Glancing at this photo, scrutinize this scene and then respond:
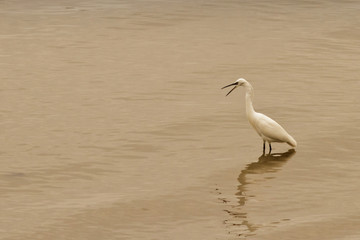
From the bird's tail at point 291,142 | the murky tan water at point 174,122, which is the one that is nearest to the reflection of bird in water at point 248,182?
the murky tan water at point 174,122

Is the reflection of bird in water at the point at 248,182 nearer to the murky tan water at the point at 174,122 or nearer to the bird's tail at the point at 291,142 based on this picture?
the murky tan water at the point at 174,122

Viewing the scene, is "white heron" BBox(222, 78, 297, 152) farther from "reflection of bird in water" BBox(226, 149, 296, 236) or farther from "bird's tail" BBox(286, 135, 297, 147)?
"reflection of bird in water" BBox(226, 149, 296, 236)

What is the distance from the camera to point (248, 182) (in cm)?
1953

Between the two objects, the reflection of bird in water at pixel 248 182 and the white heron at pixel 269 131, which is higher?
the white heron at pixel 269 131

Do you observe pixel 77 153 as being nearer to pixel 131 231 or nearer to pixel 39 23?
pixel 131 231

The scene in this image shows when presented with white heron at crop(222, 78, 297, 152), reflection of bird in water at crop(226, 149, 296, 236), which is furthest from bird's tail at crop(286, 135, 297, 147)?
reflection of bird in water at crop(226, 149, 296, 236)

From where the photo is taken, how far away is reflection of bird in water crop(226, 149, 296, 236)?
16750 millimetres

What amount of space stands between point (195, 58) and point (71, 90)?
5.07m

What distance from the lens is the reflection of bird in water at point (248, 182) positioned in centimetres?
1675

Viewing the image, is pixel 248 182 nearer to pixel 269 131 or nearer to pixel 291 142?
pixel 269 131

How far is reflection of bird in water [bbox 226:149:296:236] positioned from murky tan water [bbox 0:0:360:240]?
47 millimetres

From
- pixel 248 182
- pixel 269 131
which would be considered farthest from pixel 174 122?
pixel 248 182

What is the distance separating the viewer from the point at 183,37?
3388 centimetres

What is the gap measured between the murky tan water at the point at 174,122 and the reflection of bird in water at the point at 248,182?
0.05 meters
